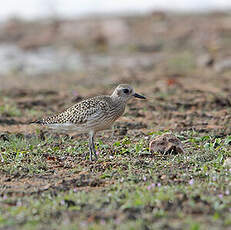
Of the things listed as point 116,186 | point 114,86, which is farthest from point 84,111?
point 116,186

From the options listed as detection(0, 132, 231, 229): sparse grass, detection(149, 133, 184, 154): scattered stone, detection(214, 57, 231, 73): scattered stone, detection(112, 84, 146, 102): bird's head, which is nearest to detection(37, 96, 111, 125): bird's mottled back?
detection(112, 84, 146, 102): bird's head

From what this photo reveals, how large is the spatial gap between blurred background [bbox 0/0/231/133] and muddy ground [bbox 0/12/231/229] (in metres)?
0.03

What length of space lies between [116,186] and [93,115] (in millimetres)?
1534

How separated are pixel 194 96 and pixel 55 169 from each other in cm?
529

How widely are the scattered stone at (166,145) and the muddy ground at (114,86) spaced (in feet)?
0.40

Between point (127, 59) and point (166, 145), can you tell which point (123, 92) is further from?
point (127, 59)

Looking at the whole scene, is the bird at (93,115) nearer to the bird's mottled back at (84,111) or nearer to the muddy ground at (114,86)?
the bird's mottled back at (84,111)

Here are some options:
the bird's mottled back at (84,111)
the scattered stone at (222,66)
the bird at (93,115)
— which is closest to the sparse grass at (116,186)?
the bird at (93,115)

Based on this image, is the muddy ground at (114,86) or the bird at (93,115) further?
the bird at (93,115)

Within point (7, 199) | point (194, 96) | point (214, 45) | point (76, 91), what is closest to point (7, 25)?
point (214, 45)

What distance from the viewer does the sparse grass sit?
444 centimetres

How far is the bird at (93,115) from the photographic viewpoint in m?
6.64

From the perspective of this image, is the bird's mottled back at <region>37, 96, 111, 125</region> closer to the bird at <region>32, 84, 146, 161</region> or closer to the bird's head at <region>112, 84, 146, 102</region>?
the bird at <region>32, 84, 146, 161</region>

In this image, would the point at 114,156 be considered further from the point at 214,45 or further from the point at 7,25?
the point at 7,25
